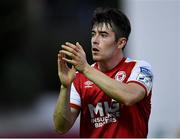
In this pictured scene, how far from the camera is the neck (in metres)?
6.89

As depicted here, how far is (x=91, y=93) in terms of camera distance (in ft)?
22.5

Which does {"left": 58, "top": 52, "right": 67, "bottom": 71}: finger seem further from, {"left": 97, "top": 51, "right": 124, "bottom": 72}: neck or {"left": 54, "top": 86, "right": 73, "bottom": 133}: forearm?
{"left": 97, "top": 51, "right": 124, "bottom": 72}: neck

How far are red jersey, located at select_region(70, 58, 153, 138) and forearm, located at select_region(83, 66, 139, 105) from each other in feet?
0.74

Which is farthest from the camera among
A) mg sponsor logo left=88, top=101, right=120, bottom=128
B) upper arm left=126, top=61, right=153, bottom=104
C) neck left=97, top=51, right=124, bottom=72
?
neck left=97, top=51, right=124, bottom=72

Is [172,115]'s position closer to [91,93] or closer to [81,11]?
[81,11]

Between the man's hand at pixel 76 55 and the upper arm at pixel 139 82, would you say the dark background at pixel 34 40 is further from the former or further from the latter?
the man's hand at pixel 76 55

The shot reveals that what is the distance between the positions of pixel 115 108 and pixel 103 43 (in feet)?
1.71

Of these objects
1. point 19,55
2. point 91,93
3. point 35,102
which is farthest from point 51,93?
point 91,93

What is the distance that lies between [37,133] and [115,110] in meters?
6.89

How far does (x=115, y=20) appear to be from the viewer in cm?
686

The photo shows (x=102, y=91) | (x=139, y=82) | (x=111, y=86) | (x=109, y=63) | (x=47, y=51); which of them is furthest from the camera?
(x=47, y=51)

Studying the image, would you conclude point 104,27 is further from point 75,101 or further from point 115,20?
point 75,101

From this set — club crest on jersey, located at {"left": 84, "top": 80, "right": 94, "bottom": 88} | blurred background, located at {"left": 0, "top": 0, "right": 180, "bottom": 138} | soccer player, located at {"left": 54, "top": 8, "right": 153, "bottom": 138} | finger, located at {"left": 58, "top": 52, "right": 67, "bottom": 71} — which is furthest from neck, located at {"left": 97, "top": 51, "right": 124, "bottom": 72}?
blurred background, located at {"left": 0, "top": 0, "right": 180, "bottom": 138}

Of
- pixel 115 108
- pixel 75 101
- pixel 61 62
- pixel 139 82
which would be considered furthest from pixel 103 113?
pixel 61 62
